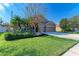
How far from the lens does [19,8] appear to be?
3.58 m

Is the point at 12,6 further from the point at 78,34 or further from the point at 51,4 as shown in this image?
the point at 78,34

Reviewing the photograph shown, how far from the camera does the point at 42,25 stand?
12.0 feet

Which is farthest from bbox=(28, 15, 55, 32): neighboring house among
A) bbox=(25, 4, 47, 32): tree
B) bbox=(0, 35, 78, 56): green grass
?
bbox=(0, 35, 78, 56): green grass

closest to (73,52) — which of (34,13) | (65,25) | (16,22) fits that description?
(65,25)

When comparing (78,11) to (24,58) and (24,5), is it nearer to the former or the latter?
(24,5)

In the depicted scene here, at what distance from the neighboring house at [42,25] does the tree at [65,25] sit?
0.46ft

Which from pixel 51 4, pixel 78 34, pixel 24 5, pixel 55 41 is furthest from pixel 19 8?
pixel 78 34

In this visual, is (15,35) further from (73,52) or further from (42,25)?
(73,52)

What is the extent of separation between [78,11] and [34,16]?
67cm

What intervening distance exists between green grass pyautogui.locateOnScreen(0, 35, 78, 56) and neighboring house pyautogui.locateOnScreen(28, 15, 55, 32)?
5.2 inches

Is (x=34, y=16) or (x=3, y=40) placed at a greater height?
(x=34, y=16)

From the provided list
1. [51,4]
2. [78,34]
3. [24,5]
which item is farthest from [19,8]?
[78,34]

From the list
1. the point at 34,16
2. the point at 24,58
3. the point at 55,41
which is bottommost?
the point at 24,58

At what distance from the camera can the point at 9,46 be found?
356 cm
